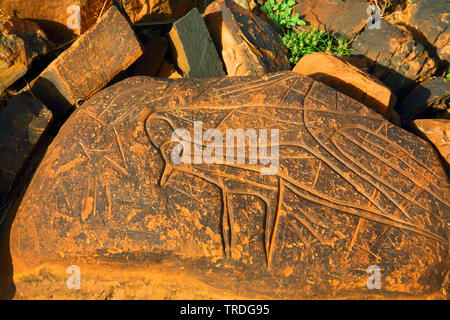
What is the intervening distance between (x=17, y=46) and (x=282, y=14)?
8.23 ft

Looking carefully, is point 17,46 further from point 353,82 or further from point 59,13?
point 353,82

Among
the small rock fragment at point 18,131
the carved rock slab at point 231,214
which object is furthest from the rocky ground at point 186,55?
the carved rock slab at point 231,214

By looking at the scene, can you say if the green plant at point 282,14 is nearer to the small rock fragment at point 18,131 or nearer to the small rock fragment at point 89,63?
the small rock fragment at point 89,63

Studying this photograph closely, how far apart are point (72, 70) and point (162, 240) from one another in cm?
Answer: 143

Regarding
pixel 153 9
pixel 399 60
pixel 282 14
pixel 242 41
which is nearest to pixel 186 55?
pixel 242 41

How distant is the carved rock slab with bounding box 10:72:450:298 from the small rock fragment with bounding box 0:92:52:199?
0.31m

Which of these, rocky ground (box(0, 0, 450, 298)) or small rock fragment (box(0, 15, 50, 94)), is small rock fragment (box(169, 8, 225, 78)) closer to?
rocky ground (box(0, 0, 450, 298))

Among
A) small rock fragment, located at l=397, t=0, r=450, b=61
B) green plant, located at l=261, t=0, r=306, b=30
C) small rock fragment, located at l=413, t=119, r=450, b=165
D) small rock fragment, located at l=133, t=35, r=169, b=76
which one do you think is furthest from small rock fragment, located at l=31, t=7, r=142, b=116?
small rock fragment, located at l=397, t=0, r=450, b=61

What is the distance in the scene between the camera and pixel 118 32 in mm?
2588

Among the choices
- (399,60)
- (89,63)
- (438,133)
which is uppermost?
(89,63)

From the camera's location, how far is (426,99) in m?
3.17

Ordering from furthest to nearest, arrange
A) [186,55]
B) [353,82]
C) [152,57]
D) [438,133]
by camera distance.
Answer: [152,57], [186,55], [353,82], [438,133]

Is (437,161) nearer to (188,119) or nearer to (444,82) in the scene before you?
(444,82)
